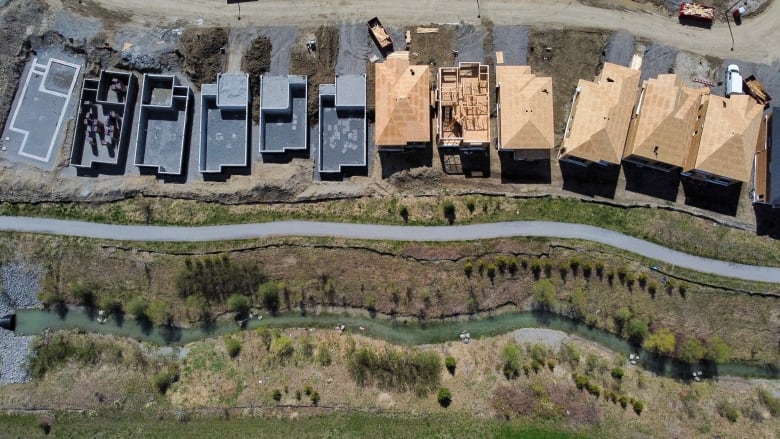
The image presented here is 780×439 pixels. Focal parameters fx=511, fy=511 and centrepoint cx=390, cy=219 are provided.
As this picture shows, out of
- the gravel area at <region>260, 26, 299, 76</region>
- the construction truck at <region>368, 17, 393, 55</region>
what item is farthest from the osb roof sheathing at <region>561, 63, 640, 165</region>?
the gravel area at <region>260, 26, 299, 76</region>

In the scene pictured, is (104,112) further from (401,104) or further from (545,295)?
(545,295)

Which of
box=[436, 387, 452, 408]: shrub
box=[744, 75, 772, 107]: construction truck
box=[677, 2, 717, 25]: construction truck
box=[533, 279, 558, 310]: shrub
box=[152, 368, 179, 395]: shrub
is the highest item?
box=[677, 2, 717, 25]: construction truck

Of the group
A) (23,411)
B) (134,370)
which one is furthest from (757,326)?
(23,411)

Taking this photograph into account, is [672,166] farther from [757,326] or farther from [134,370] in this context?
[134,370]

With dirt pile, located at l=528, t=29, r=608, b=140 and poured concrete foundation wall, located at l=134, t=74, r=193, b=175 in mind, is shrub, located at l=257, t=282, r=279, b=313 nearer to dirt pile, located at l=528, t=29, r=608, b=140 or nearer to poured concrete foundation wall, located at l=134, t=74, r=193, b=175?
poured concrete foundation wall, located at l=134, t=74, r=193, b=175

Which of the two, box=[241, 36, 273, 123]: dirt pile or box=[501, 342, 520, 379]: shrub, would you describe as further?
box=[241, 36, 273, 123]: dirt pile

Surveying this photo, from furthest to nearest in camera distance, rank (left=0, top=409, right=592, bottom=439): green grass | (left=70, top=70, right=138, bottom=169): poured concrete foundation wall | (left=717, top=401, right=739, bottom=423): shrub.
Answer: (left=70, top=70, right=138, bottom=169): poured concrete foundation wall → (left=717, top=401, right=739, bottom=423): shrub → (left=0, top=409, right=592, bottom=439): green grass

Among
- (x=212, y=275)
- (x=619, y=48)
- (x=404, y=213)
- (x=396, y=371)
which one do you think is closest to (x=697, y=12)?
(x=619, y=48)

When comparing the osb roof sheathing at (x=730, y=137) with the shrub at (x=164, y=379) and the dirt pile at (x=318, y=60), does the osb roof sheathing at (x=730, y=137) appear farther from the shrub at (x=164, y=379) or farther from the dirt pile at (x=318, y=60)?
the shrub at (x=164, y=379)
